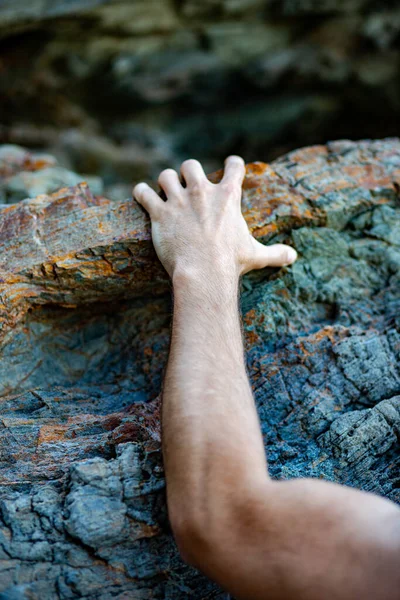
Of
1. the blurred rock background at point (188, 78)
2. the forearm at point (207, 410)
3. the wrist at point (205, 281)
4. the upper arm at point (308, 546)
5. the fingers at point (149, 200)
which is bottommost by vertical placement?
the upper arm at point (308, 546)

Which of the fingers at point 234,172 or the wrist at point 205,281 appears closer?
the wrist at point 205,281

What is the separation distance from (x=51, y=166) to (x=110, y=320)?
6.54 feet

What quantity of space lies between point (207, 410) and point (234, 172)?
5.11 ft

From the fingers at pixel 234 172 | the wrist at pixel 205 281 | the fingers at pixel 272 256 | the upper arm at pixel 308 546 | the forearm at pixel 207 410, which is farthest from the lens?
the fingers at pixel 234 172

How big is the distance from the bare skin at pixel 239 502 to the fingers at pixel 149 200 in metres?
0.56

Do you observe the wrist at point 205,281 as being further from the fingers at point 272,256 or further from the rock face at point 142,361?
the rock face at point 142,361

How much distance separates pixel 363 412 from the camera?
2732 mm

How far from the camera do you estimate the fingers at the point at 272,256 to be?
3015 millimetres

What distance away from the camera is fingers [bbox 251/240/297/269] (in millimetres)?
3015

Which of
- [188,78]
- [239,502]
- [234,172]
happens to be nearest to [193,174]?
[234,172]

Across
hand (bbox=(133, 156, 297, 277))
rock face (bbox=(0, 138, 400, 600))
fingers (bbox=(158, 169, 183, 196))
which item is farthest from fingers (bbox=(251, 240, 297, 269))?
fingers (bbox=(158, 169, 183, 196))

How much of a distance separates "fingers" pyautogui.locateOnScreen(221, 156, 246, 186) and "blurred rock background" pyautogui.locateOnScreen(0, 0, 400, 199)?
9.78 ft

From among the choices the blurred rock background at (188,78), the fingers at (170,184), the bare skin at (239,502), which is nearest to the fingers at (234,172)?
the fingers at (170,184)

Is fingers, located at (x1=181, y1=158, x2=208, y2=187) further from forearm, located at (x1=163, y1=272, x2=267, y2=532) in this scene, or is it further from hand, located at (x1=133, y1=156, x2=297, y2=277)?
forearm, located at (x1=163, y1=272, x2=267, y2=532)
